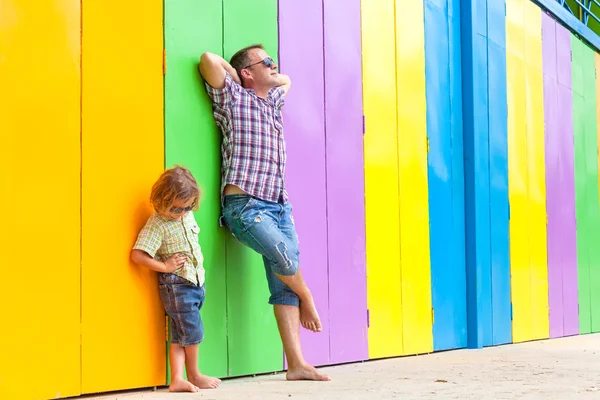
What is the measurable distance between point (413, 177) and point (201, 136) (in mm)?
2036

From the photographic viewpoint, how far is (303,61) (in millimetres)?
4742

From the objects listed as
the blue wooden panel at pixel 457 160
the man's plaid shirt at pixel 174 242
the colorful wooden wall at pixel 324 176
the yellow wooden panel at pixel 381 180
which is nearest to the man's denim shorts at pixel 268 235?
the colorful wooden wall at pixel 324 176

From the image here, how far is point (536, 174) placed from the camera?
7402 millimetres

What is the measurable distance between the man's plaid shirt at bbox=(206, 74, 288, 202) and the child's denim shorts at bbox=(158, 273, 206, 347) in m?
0.60

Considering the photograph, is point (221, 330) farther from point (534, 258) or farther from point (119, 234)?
point (534, 258)

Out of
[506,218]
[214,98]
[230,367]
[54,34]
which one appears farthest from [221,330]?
[506,218]

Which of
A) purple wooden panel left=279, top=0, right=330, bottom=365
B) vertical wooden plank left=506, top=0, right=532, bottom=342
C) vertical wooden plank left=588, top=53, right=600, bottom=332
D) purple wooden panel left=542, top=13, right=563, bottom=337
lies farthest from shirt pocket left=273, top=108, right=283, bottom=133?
vertical wooden plank left=588, top=53, right=600, bottom=332

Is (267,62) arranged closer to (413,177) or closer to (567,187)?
(413,177)

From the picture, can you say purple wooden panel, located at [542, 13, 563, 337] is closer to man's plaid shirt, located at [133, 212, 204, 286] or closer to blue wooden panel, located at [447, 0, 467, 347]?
blue wooden panel, located at [447, 0, 467, 347]

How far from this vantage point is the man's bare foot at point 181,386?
11.5 feet

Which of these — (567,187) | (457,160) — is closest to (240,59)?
(457,160)

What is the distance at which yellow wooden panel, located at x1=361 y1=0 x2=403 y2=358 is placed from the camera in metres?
5.22

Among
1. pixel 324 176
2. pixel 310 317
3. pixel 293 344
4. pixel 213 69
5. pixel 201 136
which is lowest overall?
pixel 293 344

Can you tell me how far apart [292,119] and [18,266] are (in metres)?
1.88
